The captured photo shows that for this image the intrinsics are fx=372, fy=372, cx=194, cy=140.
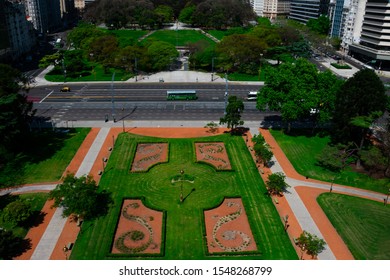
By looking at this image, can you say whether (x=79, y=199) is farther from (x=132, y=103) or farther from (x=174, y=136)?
(x=132, y=103)

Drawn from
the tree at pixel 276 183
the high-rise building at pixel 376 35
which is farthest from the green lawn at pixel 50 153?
the high-rise building at pixel 376 35

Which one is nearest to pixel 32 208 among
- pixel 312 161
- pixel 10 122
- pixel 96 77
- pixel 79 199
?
pixel 79 199


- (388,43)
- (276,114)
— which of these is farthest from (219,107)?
(388,43)

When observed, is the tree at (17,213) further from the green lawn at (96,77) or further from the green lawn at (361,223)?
the green lawn at (96,77)

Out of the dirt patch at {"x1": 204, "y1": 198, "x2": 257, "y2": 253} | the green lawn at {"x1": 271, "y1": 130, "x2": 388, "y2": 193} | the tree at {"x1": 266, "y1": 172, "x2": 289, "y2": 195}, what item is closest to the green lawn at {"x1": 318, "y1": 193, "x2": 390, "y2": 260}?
the green lawn at {"x1": 271, "y1": 130, "x2": 388, "y2": 193}

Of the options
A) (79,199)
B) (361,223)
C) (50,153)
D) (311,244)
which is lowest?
(361,223)

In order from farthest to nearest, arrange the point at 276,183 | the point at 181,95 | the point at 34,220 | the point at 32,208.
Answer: the point at 181,95
the point at 276,183
the point at 32,208
the point at 34,220
